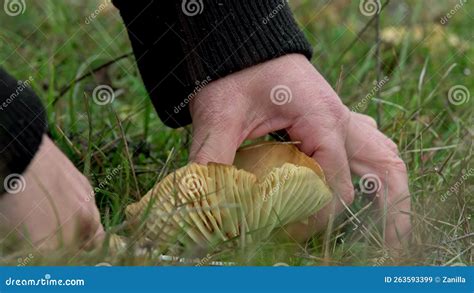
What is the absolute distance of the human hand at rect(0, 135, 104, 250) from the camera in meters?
1.68

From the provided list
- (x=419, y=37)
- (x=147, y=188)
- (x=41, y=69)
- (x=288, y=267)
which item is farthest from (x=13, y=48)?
(x=288, y=267)

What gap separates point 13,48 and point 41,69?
0.29m

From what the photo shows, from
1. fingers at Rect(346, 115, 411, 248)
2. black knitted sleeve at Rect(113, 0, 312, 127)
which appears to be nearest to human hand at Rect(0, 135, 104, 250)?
black knitted sleeve at Rect(113, 0, 312, 127)

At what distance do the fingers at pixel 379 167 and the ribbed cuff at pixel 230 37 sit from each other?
0.25 meters

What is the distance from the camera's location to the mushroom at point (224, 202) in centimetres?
178

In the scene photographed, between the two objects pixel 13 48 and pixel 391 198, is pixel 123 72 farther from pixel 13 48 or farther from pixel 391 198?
pixel 391 198

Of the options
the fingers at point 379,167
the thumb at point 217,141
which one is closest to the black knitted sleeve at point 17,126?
the thumb at point 217,141

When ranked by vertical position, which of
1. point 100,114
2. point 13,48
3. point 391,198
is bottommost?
point 391,198

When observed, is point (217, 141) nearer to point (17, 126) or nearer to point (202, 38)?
point (202, 38)

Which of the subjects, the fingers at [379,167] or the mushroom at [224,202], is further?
the fingers at [379,167]

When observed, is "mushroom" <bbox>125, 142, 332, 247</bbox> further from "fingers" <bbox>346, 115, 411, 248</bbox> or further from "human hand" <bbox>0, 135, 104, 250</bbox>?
"fingers" <bbox>346, 115, 411, 248</bbox>

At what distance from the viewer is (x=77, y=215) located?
1.72 m

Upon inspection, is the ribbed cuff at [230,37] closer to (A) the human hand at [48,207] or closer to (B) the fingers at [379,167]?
(B) the fingers at [379,167]

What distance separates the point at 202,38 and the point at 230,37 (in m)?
0.07
